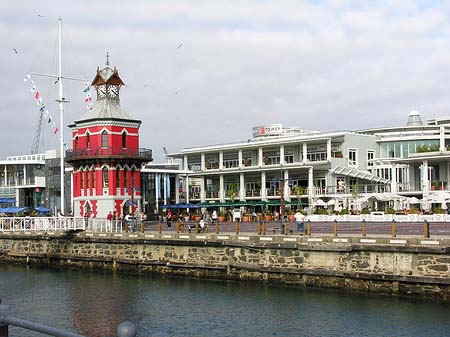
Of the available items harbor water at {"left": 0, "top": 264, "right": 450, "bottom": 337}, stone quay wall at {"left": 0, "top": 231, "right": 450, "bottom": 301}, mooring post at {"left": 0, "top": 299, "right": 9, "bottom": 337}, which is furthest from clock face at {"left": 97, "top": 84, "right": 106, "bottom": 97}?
mooring post at {"left": 0, "top": 299, "right": 9, "bottom": 337}

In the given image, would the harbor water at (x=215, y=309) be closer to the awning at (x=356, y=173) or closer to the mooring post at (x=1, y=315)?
the mooring post at (x=1, y=315)

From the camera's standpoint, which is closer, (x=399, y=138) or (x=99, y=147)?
(x=99, y=147)

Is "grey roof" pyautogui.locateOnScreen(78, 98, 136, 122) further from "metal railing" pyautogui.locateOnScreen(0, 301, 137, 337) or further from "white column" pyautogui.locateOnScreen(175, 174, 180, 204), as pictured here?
"metal railing" pyautogui.locateOnScreen(0, 301, 137, 337)

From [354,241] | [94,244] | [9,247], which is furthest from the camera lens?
[9,247]

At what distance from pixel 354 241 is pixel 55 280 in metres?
17.9

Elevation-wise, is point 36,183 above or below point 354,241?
above

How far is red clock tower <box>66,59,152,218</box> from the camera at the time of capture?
5634 centimetres

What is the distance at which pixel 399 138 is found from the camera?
81375mm

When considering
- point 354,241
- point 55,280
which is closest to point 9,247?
point 55,280

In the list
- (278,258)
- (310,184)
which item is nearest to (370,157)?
(310,184)

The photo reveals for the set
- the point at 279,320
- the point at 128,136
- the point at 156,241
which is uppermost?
the point at 128,136

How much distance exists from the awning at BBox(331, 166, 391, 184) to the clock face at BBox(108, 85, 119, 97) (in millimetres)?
29490

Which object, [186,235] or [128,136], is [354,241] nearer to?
[186,235]

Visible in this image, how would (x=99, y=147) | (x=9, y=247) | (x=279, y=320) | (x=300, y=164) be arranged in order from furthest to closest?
(x=300, y=164)
(x=99, y=147)
(x=9, y=247)
(x=279, y=320)
